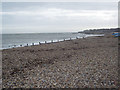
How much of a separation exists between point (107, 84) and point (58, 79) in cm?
295

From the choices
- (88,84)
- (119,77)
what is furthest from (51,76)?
(119,77)

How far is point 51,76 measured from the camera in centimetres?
803

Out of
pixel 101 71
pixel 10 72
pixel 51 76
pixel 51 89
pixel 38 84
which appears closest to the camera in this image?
pixel 51 89

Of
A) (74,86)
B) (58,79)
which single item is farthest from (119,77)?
(58,79)

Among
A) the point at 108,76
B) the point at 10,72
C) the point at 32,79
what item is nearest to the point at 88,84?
the point at 108,76

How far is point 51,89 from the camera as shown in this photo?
6.41m

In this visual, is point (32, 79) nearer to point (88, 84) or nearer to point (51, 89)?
point (51, 89)

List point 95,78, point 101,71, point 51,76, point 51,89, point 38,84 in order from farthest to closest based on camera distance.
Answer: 1. point 101,71
2. point 51,76
3. point 95,78
4. point 38,84
5. point 51,89

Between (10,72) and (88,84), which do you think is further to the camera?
(10,72)

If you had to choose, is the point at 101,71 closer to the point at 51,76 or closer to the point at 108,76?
the point at 108,76

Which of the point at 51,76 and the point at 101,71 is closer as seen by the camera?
the point at 51,76

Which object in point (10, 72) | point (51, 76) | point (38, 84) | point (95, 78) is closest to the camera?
point (38, 84)

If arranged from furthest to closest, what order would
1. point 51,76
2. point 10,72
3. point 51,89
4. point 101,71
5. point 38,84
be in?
point 10,72, point 101,71, point 51,76, point 38,84, point 51,89

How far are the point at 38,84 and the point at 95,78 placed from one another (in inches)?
142
